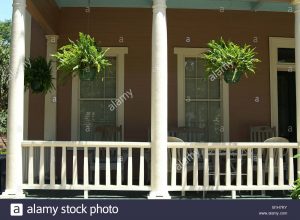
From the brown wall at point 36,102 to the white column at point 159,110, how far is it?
2875 mm

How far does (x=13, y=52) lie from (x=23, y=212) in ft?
8.01

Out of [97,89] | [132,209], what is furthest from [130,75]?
[132,209]

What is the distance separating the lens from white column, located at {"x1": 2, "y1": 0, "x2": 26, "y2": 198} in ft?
20.7

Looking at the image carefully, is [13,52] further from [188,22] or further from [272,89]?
[272,89]

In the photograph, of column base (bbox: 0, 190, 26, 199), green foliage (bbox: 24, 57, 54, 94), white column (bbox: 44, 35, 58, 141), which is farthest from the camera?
white column (bbox: 44, 35, 58, 141)

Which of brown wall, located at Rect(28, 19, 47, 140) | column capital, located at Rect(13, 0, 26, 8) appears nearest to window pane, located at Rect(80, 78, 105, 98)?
brown wall, located at Rect(28, 19, 47, 140)

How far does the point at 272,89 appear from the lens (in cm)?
931

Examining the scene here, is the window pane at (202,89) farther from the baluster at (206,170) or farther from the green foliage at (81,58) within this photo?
the green foliage at (81,58)

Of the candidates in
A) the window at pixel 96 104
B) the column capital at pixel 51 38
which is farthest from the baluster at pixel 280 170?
the column capital at pixel 51 38

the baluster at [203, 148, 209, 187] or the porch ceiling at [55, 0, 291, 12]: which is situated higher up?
the porch ceiling at [55, 0, 291, 12]

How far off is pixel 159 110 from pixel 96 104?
9.60 feet

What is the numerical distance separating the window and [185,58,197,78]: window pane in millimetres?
1571

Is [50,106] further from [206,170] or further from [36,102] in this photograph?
[206,170]

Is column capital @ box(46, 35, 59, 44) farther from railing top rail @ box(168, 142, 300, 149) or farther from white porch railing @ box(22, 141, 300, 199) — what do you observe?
railing top rail @ box(168, 142, 300, 149)
